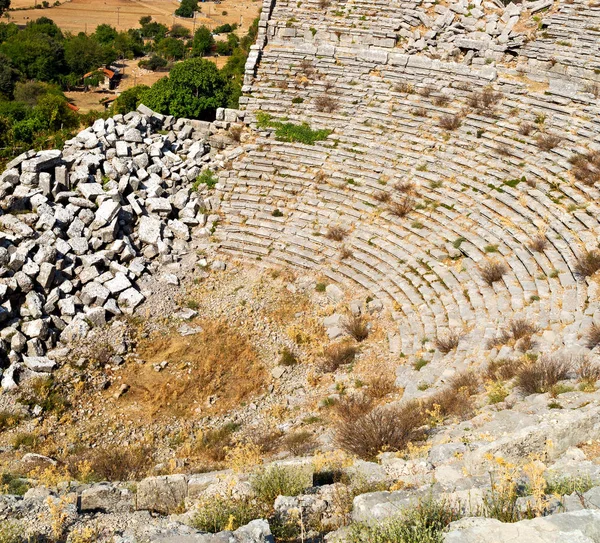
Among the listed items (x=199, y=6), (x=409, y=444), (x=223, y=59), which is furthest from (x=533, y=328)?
(x=199, y=6)

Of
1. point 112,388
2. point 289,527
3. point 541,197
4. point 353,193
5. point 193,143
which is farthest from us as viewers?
point 193,143

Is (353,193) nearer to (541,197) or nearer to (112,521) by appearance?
(541,197)

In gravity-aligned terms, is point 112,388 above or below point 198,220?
below

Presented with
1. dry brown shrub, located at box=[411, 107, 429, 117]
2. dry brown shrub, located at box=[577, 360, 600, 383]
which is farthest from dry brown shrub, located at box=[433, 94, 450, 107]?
dry brown shrub, located at box=[577, 360, 600, 383]

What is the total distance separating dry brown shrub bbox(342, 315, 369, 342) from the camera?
13.1 meters

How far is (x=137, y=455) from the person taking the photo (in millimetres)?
10555

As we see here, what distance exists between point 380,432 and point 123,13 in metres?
87.1

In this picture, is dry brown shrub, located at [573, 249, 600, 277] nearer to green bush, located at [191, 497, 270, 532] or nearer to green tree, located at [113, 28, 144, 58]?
green bush, located at [191, 497, 270, 532]

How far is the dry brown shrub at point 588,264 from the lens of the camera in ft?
37.8

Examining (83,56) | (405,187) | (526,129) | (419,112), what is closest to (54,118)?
(419,112)

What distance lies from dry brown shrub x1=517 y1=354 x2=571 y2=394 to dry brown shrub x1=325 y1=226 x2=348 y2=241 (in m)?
7.04

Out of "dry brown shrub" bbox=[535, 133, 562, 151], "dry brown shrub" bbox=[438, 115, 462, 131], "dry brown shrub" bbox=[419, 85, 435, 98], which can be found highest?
"dry brown shrub" bbox=[419, 85, 435, 98]

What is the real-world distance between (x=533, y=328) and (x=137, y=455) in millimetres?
7029

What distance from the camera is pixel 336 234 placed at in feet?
51.4
